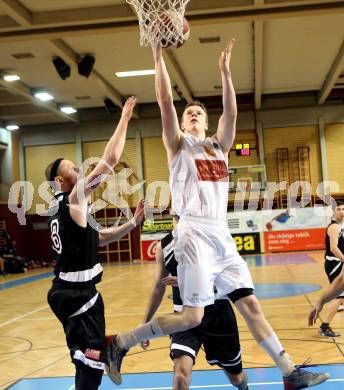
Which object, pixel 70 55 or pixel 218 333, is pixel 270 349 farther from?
pixel 70 55

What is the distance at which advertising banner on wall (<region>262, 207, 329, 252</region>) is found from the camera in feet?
67.9

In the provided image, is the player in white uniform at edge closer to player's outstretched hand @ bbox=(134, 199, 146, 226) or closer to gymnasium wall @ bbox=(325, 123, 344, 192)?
player's outstretched hand @ bbox=(134, 199, 146, 226)

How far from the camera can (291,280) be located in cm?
1233

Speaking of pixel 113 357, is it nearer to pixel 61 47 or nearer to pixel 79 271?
pixel 79 271

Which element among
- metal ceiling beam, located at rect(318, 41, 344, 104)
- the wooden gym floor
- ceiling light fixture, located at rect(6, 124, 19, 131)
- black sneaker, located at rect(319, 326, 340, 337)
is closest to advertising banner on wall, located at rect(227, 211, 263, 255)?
the wooden gym floor

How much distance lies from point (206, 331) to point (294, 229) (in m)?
17.4

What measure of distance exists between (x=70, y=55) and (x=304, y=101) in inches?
449

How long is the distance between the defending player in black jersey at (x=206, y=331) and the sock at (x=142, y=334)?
296 millimetres

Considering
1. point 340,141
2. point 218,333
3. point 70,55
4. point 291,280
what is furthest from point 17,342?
point 340,141

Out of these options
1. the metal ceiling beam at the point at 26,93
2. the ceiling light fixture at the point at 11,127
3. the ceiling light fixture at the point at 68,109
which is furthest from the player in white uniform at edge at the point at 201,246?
the ceiling light fixture at the point at 11,127

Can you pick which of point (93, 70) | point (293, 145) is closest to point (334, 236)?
point (93, 70)

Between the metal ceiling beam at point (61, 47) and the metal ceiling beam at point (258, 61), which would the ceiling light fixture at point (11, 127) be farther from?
the metal ceiling beam at point (258, 61)

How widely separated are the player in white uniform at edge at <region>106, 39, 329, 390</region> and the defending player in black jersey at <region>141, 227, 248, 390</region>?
0.99ft

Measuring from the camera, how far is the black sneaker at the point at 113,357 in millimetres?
3752
